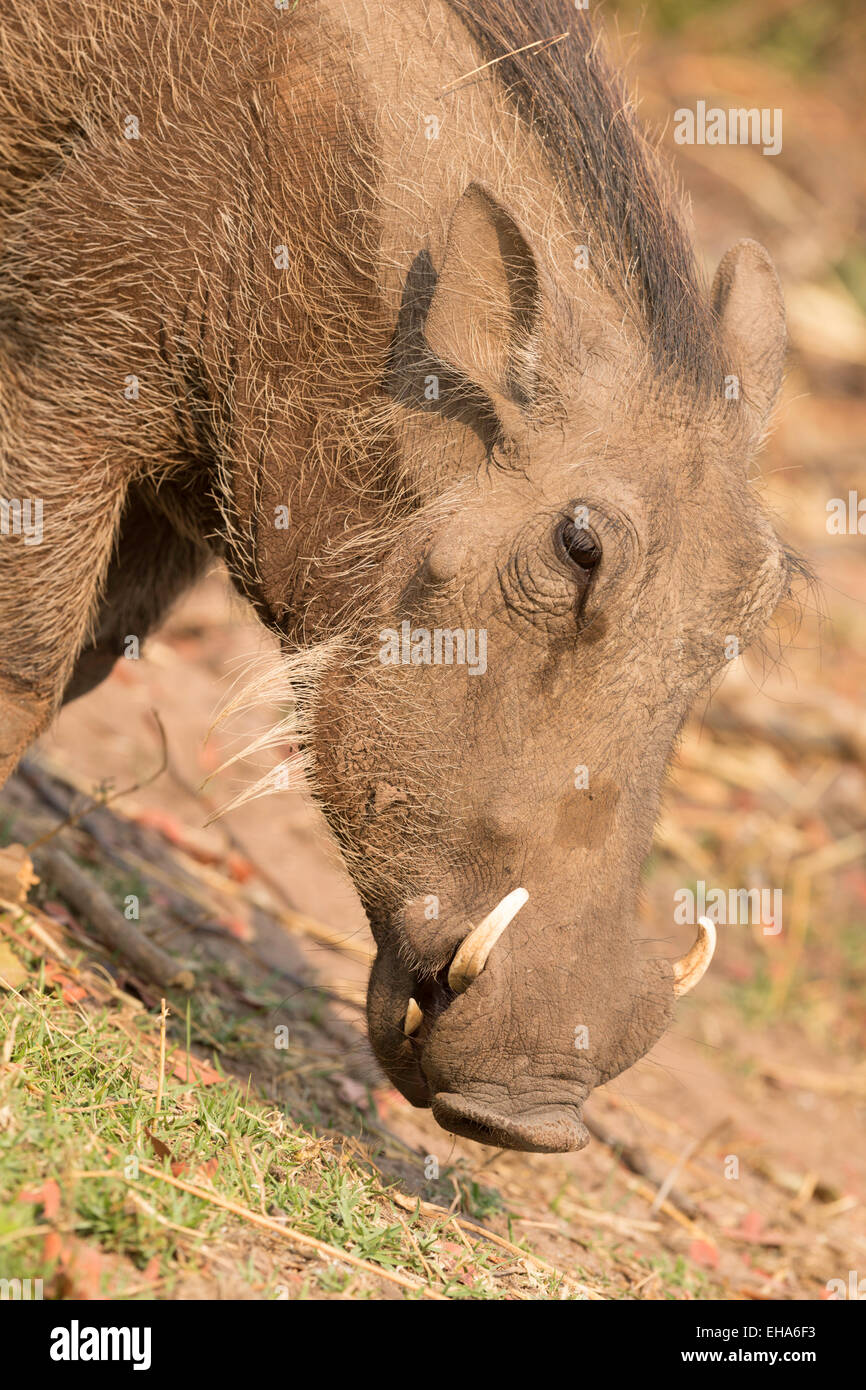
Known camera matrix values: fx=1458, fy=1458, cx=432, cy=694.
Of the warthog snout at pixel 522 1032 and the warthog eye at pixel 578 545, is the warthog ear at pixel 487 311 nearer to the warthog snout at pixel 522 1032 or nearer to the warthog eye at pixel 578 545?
the warthog eye at pixel 578 545

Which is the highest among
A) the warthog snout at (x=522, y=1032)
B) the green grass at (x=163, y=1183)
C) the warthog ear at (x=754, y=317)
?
the warthog ear at (x=754, y=317)

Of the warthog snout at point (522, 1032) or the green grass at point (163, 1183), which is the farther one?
the warthog snout at point (522, 1032)

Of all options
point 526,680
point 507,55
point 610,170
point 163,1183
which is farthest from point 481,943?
point 507,55

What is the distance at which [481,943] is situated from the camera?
2.47 metres

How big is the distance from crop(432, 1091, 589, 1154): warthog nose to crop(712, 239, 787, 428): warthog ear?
4.97ft

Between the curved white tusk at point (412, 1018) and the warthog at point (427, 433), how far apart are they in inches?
0.8

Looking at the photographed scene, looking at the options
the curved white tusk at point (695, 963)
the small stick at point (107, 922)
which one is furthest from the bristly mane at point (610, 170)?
the small stick at point (107, 922)

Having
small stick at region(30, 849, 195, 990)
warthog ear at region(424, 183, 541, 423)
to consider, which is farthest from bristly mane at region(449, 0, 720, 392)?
small stick at region(30, 849, 195, 990)

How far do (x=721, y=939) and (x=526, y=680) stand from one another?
3.83 m

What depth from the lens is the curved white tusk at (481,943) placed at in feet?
8.07

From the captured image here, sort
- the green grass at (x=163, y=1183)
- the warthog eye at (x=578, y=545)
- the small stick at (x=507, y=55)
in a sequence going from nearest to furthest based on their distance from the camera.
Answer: the green grass at (x=163, y=1183)
the warthog eye at (x=578, y=545)
the small stick at (x=507, y=55)

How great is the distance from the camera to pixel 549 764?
8.55 feet

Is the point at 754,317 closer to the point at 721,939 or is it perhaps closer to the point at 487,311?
the point at 487,311

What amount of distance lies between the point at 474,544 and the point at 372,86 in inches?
39.9
